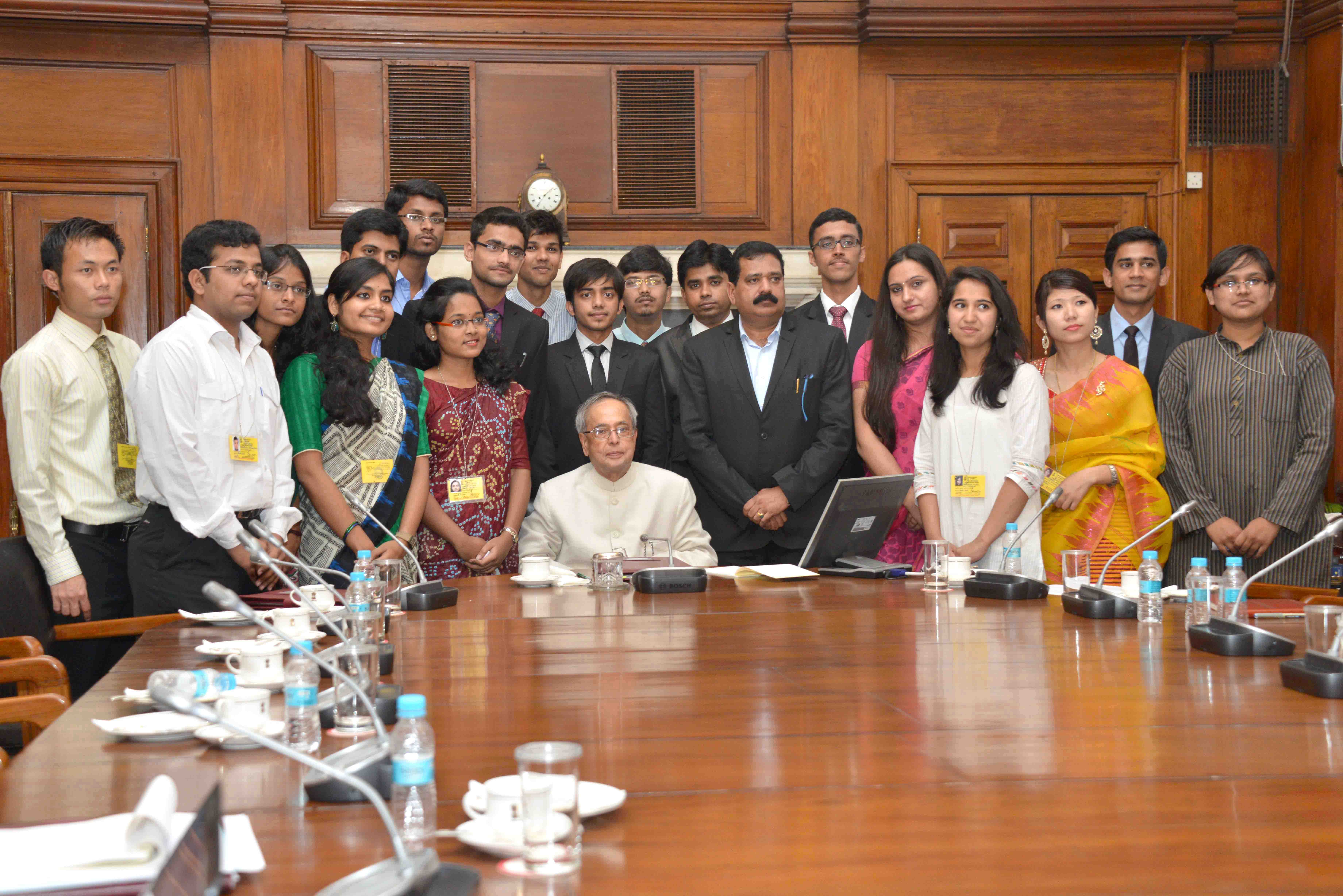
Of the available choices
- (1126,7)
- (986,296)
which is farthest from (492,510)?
(1126,7)

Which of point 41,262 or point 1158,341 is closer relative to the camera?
point 1158,341

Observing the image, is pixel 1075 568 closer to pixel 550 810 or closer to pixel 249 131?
pixel 550 810

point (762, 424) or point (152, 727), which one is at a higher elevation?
point (762, 424)

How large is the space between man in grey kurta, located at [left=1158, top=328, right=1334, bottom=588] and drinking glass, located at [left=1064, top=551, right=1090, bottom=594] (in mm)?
1176

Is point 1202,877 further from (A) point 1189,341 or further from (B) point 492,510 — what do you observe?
(A) point 1189,341

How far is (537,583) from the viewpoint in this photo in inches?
129

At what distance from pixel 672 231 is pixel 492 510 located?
92.2 inches

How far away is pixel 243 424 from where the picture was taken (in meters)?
3.47

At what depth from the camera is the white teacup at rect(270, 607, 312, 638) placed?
2.34 m

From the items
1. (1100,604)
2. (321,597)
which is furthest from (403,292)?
(1100,604)

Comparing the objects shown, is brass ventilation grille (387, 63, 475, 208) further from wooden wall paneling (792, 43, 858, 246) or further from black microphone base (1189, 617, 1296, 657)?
black microphone base (1189, 617, 1296, 657)

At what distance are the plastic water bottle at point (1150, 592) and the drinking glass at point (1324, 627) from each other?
0.55m

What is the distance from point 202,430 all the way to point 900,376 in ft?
7.23

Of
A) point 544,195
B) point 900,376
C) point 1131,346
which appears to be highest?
point 544,195
